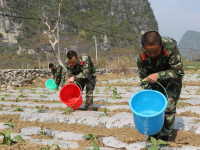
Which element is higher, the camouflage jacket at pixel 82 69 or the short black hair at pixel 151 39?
the short black hair at pixel 151 39

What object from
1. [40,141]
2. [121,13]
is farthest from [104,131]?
[121,13]

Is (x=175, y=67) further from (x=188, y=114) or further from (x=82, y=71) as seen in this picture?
(x=82, y=71)

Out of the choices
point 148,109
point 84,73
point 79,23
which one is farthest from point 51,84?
point 79,23

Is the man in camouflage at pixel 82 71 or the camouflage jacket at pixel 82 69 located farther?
the camouflage jacket at pixel 82 69

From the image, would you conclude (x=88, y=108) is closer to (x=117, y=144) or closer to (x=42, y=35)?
(x=117, y=144)

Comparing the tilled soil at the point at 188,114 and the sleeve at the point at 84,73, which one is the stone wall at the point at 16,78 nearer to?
the sleeve at the point at 84,73

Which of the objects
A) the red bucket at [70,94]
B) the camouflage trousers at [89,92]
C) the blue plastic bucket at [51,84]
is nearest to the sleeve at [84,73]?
the red bucket at [70,94]

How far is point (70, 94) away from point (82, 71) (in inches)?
22.1

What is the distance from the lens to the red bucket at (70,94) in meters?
3.93

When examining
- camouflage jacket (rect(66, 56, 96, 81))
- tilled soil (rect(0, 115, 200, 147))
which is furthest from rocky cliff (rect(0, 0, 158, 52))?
tilled soil (rect(0, 115, 200, 147))

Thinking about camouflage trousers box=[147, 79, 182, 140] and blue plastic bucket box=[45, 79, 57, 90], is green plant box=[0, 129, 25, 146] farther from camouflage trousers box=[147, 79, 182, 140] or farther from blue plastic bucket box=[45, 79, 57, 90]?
blue plastic bucket box=[45, 79, 57, 90]

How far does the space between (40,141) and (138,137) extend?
4.08 ft

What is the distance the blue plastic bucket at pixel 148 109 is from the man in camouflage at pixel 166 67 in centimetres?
17

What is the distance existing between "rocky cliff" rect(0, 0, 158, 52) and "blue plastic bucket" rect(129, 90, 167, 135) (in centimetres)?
4083
